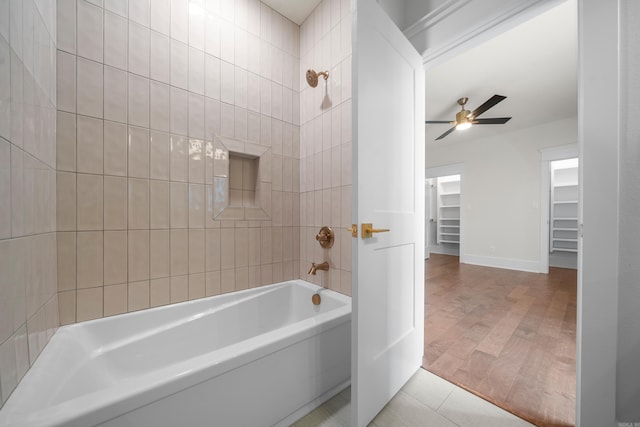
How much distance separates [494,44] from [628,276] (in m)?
2.16

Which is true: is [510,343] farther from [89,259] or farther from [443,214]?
[443,214]

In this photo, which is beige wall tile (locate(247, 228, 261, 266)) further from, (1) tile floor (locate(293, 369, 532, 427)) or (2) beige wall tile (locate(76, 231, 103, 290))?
(1) tile floor (locate(293, 369, 532, 427))

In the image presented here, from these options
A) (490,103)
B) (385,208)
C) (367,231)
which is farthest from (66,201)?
(490,103)

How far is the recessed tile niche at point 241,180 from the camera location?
1536 millimetres

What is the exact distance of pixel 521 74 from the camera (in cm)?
232

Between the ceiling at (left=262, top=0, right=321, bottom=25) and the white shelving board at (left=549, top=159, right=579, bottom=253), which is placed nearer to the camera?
the ceiling at (left=262, top=0, right=321, bottom=25)

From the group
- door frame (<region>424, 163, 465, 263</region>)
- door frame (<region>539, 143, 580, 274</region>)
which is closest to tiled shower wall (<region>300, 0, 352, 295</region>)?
door frame (<region>424, 163, 465, 263</region>)

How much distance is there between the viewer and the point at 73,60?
3.60ft

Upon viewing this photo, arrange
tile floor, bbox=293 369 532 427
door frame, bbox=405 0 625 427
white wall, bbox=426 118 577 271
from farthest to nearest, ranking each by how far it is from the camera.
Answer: white wall, bbox=426 118 577 271 < tile floor, bbox=293 369 532 427 < door frame, bbox=405 0 625 427

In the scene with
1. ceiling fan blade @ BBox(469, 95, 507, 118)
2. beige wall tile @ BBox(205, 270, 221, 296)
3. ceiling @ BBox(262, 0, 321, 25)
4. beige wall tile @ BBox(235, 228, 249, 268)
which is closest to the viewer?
beige wall tile @ BBox(205, 270, 221, 296)

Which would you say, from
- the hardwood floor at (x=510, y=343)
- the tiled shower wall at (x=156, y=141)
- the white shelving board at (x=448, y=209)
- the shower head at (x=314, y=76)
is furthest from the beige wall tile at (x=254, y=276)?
the white shelving board at (x=448, y=209)

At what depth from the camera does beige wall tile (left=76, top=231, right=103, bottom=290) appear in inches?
44.1

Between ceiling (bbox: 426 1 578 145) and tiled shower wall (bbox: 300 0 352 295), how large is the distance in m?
1.13

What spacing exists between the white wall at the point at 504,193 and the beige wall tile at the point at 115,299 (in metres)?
5.09
